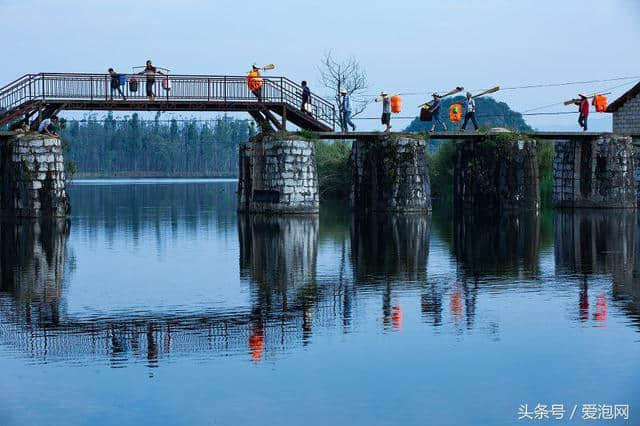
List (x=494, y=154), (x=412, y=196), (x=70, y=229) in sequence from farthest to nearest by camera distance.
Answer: (x=494, y=154) < (x=412, y=196) < (x=70, y=229)

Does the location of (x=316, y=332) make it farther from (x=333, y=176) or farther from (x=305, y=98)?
(x=333, y=176)

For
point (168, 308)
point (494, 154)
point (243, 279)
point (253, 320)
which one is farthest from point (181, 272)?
point (494, 154)

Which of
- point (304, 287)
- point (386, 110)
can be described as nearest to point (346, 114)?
point (386, 110)

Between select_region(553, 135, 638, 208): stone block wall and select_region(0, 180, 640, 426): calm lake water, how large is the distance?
2153 centimetres

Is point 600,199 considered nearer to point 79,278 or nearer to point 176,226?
point 176,226

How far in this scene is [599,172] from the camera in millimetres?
61000

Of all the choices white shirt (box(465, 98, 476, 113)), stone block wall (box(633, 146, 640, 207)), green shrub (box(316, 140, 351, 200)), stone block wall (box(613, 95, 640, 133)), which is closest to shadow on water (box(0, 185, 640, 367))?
white shirt (box(465, 98, 476, 113))

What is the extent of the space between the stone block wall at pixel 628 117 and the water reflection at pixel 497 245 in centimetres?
1291

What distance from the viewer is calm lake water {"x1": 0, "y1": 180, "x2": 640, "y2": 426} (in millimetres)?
16453

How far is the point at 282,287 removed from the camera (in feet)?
91.0

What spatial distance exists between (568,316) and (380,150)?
106 ft

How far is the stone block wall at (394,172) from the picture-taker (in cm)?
5491

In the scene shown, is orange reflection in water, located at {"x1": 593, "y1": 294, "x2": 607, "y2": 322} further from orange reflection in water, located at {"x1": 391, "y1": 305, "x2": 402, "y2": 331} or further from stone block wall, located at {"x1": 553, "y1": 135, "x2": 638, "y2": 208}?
stone block wall, located at {"x1": 553, "y1": 135, "x2": 638, "y2": 208}

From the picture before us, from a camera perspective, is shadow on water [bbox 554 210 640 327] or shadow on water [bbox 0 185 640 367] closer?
shadow on water [bbox 0 185 640 367]
